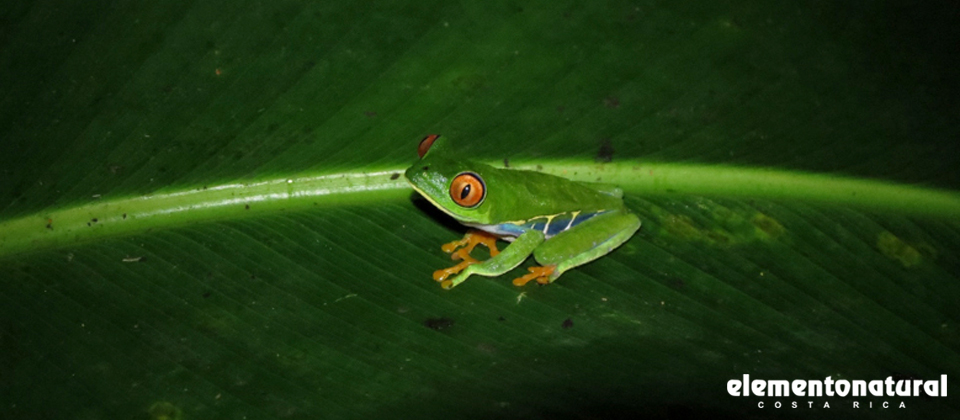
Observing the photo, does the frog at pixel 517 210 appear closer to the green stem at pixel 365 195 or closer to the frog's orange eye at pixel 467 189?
the frog's orange eye at pixel 467 189

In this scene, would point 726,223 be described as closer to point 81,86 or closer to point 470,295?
point 470,295

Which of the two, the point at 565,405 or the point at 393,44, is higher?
the point at 393,44

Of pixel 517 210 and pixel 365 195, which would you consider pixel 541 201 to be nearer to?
pixel 517 210

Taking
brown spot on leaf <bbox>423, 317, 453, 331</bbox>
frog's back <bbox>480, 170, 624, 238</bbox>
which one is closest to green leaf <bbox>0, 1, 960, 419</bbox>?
brown spot on leaf <bbox>423, 317, 453, 331</bbox>

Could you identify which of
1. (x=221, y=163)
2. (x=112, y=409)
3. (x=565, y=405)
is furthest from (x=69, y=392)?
(x=565, y=405)

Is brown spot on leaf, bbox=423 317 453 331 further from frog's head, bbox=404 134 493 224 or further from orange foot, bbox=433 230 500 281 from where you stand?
frog's head, bbox=404 134 493 224

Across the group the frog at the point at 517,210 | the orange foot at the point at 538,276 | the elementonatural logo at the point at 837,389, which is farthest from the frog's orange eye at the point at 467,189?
the elementonatural logo at the point at 837,389
